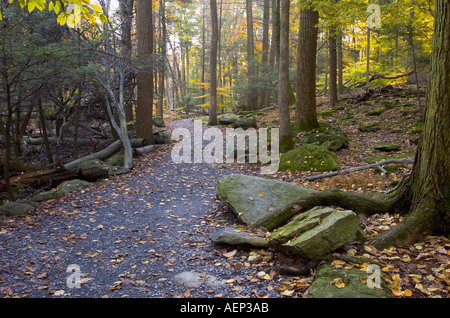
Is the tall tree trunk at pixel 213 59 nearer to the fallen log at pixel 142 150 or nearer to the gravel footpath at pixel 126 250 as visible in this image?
the fallen log at pixel 142 150

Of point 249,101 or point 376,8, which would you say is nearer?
point 376,8

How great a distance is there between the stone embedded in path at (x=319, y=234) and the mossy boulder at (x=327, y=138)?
5.86m

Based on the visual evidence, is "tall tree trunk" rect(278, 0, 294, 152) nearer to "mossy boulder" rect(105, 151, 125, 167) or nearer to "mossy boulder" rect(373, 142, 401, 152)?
"mossy boulder" rect(373, 142, 401, 152)

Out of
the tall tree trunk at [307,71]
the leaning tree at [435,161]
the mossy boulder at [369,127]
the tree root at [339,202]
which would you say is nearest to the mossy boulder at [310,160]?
the tall tree trunk at [307,71]

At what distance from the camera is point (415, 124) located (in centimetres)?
1073

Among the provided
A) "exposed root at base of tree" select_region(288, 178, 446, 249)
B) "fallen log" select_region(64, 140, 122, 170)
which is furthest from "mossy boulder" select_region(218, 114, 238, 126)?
→ "exposed root at base of tree" select_region(288, 178, 446, 249)

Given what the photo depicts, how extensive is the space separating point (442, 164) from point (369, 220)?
1.25 metres

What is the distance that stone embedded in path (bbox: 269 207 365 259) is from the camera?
3641 millimetres

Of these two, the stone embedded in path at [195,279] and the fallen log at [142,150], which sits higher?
the fallen log at [142,150]

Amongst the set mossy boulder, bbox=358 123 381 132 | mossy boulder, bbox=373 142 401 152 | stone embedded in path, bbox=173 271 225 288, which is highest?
mossy boulder, bbox=358 123 381 132

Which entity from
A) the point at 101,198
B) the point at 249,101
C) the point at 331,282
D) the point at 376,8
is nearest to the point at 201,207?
the point at 101,198

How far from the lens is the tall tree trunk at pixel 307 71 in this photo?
11039 millimetres

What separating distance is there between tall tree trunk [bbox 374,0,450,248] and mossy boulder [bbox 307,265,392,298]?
0.91 metres
